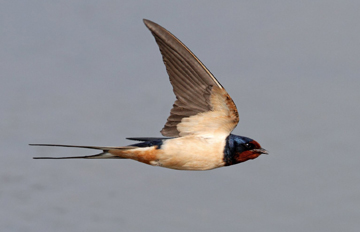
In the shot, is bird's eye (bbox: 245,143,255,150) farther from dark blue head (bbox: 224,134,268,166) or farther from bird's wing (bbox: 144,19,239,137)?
bird's wing (bbox: 144,19,239,137)

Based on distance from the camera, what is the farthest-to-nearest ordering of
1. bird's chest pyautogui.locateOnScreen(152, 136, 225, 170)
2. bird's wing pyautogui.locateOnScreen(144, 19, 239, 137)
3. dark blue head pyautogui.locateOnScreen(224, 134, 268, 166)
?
dark blue head pyautogui.locateOnScreen(224, 134, 268, 166), bird's chest pyautogui.locateOnScreen(152, 136, 225, 170), bird's wing pyautogui.locateOnScreen(144, 19, 239, 137)

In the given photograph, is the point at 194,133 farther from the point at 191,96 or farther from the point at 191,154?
the point at 191,96

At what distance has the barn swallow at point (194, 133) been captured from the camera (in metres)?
6.42

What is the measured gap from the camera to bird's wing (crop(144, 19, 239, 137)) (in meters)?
6.23

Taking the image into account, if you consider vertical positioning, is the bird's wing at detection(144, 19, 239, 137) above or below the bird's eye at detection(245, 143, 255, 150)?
above

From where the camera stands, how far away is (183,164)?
22.0 ft

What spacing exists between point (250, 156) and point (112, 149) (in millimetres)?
1399

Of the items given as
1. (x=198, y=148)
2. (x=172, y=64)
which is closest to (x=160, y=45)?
(x=172, y=64)

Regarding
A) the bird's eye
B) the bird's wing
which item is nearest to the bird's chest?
the bird's wing

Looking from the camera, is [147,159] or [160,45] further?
[147,159]

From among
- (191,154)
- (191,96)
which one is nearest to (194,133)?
(191,154)

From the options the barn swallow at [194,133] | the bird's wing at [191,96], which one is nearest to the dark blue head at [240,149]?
the barn swallow at [194,133]

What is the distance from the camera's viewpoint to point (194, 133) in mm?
6848

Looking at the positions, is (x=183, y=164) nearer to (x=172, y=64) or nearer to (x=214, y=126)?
(x=214, y=126)
